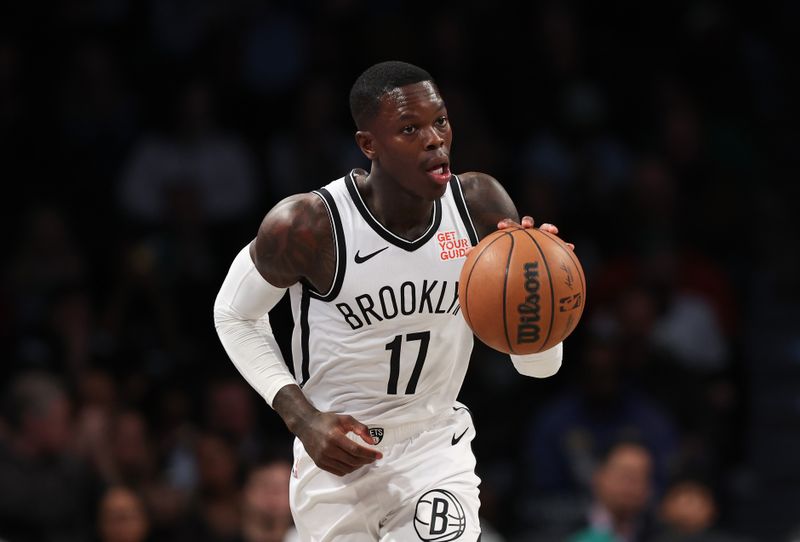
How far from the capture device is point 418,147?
16.4ft

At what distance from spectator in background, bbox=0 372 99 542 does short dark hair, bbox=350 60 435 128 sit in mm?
4442

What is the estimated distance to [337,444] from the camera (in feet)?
16.0

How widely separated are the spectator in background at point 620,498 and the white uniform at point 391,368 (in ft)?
11.4

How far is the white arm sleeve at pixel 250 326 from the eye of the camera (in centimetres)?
524

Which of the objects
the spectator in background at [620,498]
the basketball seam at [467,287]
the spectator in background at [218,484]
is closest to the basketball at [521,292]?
the basketball seam at [467,287]

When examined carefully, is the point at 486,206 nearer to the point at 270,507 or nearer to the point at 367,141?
the point at 367,141

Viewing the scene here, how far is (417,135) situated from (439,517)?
1428 millimetres

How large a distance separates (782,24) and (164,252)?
6459 millimetres

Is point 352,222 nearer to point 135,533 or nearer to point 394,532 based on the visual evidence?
point 394,532

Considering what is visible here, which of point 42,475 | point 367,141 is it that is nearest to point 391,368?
point 367,141

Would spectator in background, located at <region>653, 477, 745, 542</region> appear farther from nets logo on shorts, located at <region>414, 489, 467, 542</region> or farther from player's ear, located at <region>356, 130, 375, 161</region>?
player's ear, located at <region>356, 130, 375, 161</region>

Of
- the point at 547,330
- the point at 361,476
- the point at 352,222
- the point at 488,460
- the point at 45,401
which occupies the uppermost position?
the point at 352,222

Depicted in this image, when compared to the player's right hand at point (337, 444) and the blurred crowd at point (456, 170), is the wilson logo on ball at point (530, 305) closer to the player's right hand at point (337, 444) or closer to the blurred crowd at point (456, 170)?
the player's right hand at point (337, 444)

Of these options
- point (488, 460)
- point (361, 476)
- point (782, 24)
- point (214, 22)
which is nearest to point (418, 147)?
point (361, 476)
